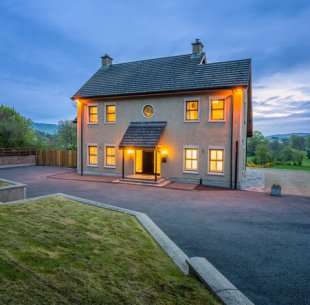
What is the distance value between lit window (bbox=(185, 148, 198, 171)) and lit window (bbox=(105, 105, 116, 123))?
6942 mm

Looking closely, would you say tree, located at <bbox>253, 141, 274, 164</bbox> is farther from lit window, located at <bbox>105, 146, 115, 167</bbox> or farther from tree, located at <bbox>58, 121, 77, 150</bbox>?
tree, located at <bbox>58, 121, 77, 150</bbox>

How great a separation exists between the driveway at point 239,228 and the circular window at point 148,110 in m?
5.99

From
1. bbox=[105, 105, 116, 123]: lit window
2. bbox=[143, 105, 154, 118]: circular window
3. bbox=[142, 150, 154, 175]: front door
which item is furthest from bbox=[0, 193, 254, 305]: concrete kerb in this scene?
bbox=[105, 105, 116, 123]: lit window

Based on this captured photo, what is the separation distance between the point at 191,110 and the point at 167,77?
361cm

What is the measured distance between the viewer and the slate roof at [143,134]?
1744 centimetres

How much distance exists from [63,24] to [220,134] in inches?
5960

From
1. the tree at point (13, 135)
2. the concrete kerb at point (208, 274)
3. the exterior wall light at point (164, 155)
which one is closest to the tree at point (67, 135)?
the tree at point (13, 135)

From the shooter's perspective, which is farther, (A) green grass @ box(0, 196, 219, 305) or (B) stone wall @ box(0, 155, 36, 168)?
(B) stone wall @ box(0, 155, 36, 168)

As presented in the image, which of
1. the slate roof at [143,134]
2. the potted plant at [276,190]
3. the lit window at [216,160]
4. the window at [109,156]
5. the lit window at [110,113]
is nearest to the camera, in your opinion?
the potted plant at [276,190]

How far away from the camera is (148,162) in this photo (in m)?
19.4

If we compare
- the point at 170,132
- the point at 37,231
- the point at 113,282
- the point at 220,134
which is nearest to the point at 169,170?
the point at 170,132

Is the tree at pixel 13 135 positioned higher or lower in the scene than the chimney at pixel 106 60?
lower

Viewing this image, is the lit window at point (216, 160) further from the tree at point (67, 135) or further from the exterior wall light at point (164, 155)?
the tree at point (67, 135)

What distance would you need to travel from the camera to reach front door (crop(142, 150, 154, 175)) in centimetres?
1923
